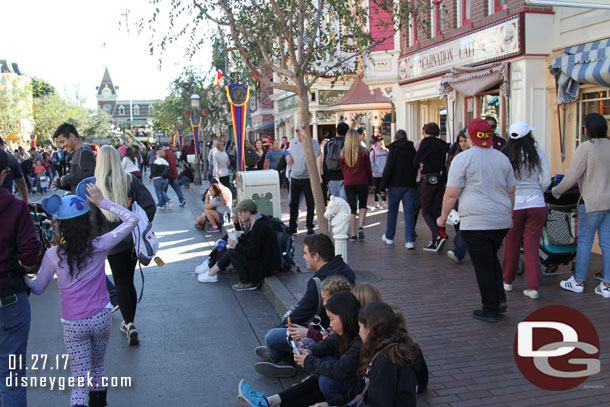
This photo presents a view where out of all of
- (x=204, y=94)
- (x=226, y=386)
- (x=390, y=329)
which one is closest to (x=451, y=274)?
(x=226, y=386)

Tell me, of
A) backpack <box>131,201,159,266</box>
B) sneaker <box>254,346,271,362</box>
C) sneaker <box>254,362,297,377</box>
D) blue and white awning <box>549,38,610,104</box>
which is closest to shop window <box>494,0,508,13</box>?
blue and white awning <box>549,38,610,104</box>

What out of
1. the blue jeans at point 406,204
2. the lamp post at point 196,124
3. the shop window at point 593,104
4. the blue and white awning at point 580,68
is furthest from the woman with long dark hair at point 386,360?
the lamp post at point 196,124

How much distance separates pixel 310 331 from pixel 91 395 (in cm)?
163

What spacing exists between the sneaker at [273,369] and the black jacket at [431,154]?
15.5 feet

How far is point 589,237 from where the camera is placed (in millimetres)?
6148

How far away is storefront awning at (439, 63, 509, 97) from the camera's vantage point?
39.5 feet

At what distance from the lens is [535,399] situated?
3.88m

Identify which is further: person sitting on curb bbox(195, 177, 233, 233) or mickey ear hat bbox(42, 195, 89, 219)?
person sitting on curb bbox(195, 177, 233, 233)

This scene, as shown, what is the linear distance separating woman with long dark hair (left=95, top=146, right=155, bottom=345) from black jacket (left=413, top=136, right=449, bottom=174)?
14.5 ft

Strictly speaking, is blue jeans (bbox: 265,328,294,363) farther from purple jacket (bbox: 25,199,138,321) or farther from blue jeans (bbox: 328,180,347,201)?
blue jeans (bbox: 328,180,347,201)

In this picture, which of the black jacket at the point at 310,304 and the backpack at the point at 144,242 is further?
the backpack at the point at 144,242

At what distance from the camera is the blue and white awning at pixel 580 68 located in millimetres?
9016

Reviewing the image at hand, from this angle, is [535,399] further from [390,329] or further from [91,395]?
[91,395]

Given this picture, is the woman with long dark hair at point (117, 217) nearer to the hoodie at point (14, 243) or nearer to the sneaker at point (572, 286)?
the hoodie at point (14, 243)
